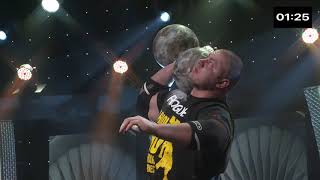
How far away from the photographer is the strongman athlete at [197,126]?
2701 millimetres

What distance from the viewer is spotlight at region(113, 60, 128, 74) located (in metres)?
6.51

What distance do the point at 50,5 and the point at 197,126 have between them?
13.8 ft

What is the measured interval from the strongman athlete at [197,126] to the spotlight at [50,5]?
335 centimetres

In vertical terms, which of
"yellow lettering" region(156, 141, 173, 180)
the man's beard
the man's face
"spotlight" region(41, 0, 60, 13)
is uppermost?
"spotlight" region(41, 0, 60, 13)

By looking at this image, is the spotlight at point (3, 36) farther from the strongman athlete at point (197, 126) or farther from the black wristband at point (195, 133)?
the black wristband at point (195, 133)

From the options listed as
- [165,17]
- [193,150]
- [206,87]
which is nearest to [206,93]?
[206,87]

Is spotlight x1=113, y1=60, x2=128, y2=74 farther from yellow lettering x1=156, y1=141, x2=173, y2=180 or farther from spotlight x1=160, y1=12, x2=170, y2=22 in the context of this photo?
yellow lettering x1=156, y1=141, x2=173, y2=180

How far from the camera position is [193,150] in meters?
2.85

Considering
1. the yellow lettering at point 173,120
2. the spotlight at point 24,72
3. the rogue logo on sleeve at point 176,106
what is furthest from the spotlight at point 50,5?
the yellow lettering at point 173,120

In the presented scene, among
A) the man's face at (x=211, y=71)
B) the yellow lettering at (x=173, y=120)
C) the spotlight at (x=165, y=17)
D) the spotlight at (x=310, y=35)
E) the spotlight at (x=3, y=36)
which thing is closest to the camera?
Result: the yellow lettering at (x=173, y=120)

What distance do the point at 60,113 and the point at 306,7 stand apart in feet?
11.4

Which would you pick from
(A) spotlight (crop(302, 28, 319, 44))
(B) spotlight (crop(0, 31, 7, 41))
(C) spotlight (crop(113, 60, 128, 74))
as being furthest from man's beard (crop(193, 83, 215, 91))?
(B) spotlight (crop(0, 31, 7, 41))

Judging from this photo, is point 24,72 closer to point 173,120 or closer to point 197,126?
point 173,120

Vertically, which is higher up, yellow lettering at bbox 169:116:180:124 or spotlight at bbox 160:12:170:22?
spotlight at bbox 160:12:170:22
